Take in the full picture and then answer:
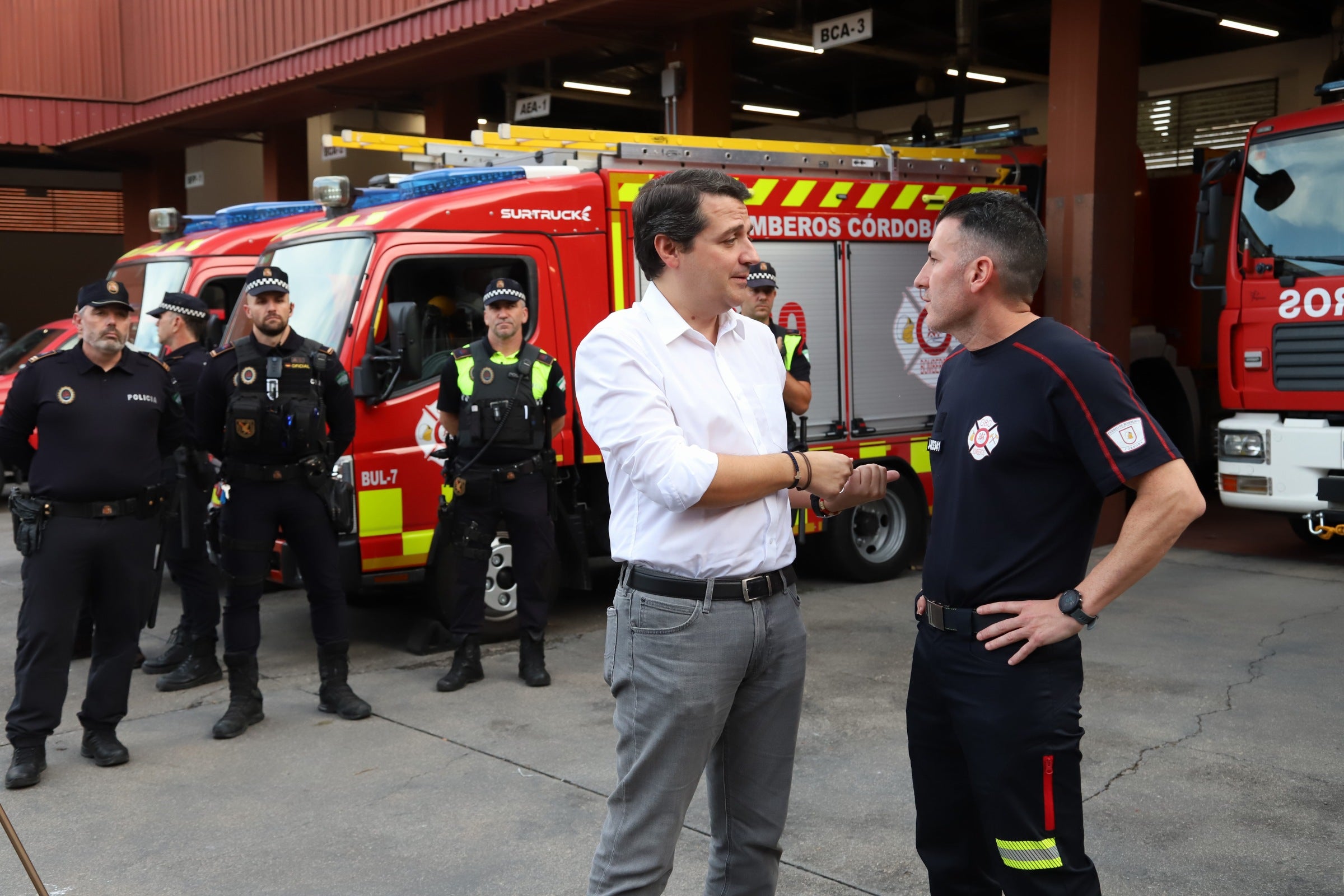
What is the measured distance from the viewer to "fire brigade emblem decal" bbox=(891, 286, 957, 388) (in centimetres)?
870

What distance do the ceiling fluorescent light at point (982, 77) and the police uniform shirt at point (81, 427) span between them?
1222cm

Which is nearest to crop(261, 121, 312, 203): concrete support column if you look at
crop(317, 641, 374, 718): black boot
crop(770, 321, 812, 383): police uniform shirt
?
crop(770, 321, 812, 383): police uniform shirt

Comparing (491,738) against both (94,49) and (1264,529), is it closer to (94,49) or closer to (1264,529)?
(1264,529)

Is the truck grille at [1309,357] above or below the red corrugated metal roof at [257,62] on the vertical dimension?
below

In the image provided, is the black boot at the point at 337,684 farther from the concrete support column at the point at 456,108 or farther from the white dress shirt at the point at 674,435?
the concrete support column at the point at 456,108

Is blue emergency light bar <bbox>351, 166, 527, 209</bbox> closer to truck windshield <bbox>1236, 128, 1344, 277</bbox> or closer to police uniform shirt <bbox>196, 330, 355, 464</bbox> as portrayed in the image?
police uniform shirt <bbox>196, 330, 355, 464</bbox>

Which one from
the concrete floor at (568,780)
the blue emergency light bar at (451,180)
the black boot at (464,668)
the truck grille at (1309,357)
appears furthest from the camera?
the truck grille at (1309,357)

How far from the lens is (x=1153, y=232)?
11.0 meters

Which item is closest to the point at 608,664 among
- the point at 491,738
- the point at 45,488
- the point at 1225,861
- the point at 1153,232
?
the point at 1225,861

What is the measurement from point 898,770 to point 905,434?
13.3 feet

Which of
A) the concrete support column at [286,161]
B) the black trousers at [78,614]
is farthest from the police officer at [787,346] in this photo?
the concrete support column at [286,161]

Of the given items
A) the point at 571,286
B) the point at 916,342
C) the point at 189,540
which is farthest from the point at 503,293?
the point at 916,342

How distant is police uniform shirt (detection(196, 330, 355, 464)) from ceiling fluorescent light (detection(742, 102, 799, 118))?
43.4ft

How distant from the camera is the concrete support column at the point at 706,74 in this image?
1144cm
